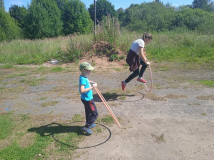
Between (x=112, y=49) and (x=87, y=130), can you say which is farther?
(x=112, y=49)

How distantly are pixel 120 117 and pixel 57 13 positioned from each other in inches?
1614

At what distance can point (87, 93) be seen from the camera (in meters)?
3.96

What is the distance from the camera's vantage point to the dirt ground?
11.5ft

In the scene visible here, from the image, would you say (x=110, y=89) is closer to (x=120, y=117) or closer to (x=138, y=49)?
(x=138, y=49)

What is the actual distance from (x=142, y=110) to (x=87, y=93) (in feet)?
6.20

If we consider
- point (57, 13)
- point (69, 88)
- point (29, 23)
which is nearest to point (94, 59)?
point (69, 88)

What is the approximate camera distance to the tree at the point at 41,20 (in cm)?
3716

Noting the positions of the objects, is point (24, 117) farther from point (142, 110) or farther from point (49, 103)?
point (142, 110)

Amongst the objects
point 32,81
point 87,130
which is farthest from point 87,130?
point 32,81

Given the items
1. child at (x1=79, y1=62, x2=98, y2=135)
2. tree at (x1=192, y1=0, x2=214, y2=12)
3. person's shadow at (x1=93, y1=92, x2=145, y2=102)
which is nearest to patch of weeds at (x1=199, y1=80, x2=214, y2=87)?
person's shadow at (x1=93, y1=92, x2=145, y2=102)

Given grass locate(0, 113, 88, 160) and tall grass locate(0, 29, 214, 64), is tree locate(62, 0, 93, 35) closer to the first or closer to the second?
tall grass locate(0, 29, 214, 64)

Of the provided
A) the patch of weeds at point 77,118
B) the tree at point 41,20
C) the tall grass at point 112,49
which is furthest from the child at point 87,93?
the tree at point 41,20

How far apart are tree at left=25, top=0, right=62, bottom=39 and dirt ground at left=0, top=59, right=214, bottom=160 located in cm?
3104

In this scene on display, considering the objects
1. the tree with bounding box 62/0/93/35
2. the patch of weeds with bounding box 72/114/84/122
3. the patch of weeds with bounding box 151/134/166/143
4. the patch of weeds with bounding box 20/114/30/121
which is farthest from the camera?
the tree with bounding box 62/0/93/35
